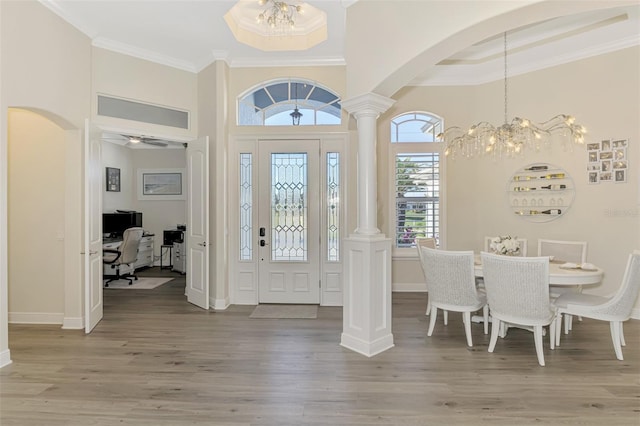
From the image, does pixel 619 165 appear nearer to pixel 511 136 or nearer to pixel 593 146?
pixel 593 146

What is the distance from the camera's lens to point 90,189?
3936mm

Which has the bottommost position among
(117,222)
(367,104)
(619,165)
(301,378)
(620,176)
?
(301,378)

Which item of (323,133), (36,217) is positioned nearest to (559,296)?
(323,133)

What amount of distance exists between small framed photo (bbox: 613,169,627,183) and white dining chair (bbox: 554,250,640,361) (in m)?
1.81

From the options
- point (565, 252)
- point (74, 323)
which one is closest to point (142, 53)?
point (74, 323)

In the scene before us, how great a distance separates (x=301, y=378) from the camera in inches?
113

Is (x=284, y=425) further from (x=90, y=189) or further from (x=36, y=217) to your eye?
(x=36, y=217)

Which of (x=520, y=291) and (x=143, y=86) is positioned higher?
(x=143, y=86)

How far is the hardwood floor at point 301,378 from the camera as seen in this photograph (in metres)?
2.38

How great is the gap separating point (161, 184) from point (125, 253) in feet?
8.08

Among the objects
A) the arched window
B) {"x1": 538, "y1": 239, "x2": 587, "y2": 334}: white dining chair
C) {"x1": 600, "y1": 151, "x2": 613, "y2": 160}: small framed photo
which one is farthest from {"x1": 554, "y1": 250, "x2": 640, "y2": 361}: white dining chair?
the arched window

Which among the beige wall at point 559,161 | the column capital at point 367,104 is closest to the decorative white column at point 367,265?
the column capital at point 367,104

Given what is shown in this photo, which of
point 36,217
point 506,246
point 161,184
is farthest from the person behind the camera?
point 161,184

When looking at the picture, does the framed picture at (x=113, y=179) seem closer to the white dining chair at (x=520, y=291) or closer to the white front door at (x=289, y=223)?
the white front door at (x=289, y=223)
